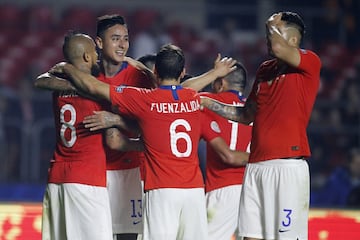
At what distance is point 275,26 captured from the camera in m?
7.73

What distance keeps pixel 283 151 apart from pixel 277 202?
0.38 metres

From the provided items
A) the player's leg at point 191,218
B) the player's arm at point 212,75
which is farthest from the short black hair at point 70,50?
the player's leg at point 191,218

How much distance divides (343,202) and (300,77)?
7.29 meters

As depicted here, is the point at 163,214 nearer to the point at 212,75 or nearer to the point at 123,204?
the point at 123,204

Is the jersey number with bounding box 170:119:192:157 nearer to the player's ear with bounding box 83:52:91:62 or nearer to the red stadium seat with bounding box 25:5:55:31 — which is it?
the player's ear with bounding box 83:52:91:62

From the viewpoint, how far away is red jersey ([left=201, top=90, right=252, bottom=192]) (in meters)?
9.30

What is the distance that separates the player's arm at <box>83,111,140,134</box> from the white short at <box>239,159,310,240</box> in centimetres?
107

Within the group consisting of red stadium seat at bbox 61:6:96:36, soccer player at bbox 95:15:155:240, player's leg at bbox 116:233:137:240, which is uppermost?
red stadium seat at bbox 61:6:96:36

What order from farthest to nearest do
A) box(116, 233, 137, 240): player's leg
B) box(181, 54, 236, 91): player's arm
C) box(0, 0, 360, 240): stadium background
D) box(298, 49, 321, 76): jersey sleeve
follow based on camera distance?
box(0, 0, 360, 240): stadium background
box(116, 233, 137, 240): player's leg
box(181, 54, 236, 91): player's arm
box(298, 49, 321, 76): jersey sleeve

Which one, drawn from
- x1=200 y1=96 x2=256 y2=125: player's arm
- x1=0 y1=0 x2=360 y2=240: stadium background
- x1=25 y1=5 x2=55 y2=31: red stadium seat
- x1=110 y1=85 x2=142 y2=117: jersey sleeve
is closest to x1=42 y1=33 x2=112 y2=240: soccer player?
x1=110 y1=85 x2=142 y2=117: jersey sleeve

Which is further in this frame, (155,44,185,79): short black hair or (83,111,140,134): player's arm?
(83,111,140,134): player's arm

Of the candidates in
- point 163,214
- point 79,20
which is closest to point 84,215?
point 163,214

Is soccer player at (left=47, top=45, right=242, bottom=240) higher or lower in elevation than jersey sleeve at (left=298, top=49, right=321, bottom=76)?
lower

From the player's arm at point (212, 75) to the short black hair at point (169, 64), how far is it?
0.63m
